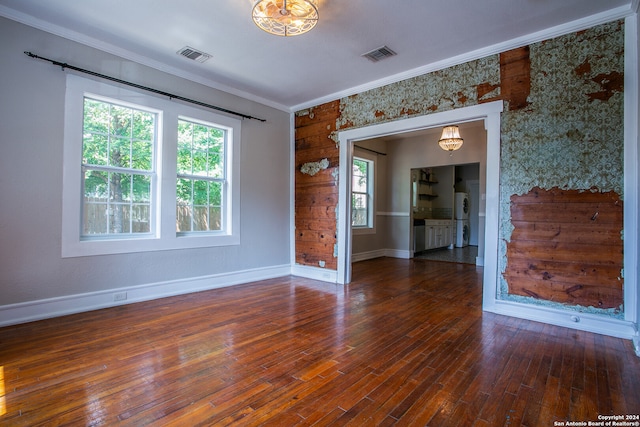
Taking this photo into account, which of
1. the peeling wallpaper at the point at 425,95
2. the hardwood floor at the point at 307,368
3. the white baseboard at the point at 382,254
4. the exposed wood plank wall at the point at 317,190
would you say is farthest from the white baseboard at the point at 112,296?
the peeling wallpaper at the point at 425,95

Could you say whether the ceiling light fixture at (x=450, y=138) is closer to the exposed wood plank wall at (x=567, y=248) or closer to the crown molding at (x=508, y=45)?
the crown molding at (x=508, y=45)

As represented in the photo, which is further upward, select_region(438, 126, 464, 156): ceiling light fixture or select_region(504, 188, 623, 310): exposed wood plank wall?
select_region(438, 126, 464, 156): ceiling light fixture

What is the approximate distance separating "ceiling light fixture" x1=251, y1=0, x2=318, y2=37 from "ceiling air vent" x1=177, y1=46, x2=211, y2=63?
4.41 feet

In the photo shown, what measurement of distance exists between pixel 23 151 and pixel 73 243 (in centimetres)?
99

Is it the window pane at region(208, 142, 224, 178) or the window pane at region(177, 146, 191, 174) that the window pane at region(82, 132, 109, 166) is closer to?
the window pane at region(177, 146, 191, 174)

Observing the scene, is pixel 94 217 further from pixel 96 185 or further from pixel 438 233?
pixel 438 233

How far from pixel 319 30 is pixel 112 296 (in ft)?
12.2

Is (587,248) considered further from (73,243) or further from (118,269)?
(73,243)

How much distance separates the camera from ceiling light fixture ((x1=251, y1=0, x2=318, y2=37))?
7.97 feet

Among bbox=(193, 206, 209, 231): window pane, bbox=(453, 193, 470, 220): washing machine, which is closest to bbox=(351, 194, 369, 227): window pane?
bbox=(193, 206, 209, 231): window pane

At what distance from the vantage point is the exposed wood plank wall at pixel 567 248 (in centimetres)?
281

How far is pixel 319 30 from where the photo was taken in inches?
124

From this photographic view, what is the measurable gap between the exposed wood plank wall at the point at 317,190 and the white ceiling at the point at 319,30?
1058 millimetres

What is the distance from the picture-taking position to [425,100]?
3.96 metres
